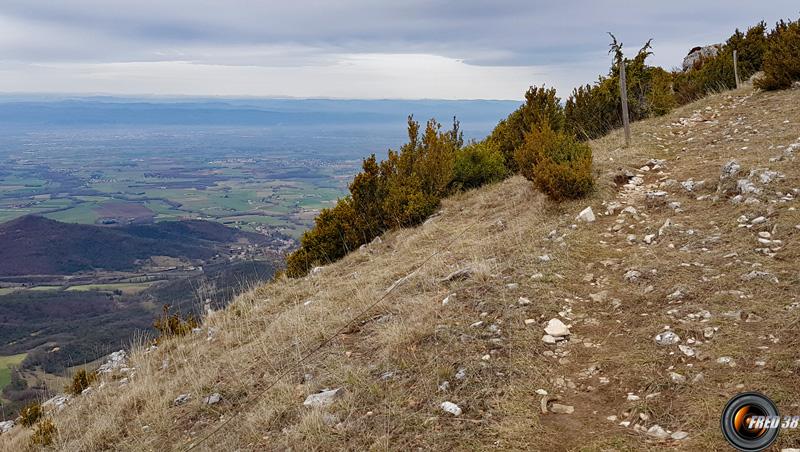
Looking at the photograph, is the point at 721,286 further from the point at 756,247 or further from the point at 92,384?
the point at 92,384

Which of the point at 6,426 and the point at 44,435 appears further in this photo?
the point at 6,426

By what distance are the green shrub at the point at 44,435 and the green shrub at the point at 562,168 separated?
7793 millimetres

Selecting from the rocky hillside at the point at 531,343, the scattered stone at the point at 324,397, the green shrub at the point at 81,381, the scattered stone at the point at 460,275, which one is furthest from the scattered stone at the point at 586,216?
the green shrub at the point at 81,381

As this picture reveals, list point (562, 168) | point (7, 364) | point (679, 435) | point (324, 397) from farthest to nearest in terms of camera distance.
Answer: point (7, 364)
point (562, 168)
point (324, 397)
point (679, 435)

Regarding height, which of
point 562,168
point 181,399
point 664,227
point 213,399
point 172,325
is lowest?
point 172,325

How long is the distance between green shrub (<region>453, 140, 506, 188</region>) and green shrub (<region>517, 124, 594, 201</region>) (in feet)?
12.8

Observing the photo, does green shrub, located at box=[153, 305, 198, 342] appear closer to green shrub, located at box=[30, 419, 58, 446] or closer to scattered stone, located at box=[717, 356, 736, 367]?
green shrub, located at box=[30, 419, 58, 446]

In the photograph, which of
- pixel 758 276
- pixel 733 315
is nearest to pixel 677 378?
pixel 733 315

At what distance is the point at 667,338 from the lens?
4059mm

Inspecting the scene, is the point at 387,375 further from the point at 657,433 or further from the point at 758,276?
the point at 758,276

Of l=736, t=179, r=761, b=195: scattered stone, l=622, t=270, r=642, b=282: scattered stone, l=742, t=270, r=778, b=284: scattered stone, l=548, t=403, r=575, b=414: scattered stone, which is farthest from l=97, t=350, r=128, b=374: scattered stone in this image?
l=736, t=179, r=761, b=195: scattered stone

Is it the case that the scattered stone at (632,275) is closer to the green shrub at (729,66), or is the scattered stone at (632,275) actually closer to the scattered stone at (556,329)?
the scattered stone at (556,329)

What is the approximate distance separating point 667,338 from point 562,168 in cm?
447

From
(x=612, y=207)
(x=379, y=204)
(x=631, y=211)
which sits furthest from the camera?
(x=379, y=204)
